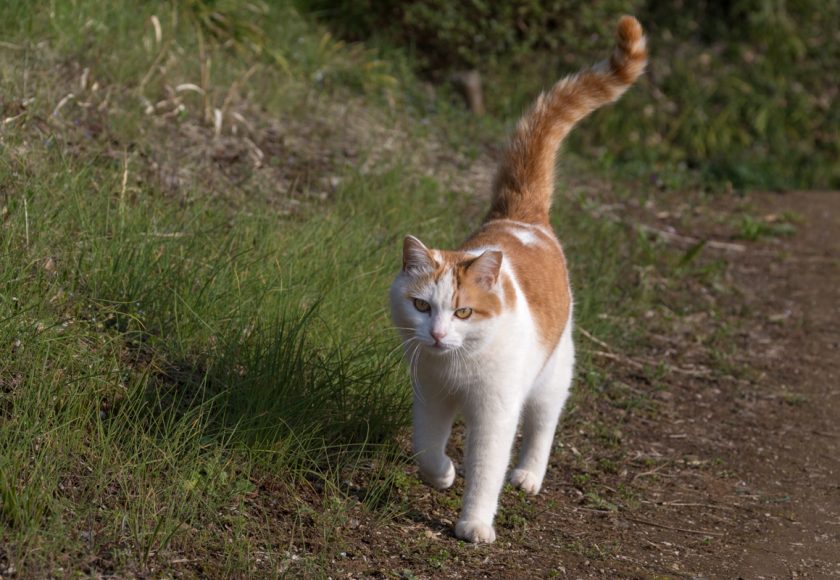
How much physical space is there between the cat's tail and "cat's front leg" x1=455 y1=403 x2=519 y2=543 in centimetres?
114

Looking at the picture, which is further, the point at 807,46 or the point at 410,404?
the point at 807,46

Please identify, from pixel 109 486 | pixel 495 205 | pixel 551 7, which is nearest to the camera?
pixel 109 486

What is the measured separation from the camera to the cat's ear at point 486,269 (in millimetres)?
3350

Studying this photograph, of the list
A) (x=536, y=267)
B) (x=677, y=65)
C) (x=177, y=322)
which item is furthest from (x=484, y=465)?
(x=677, y=65)

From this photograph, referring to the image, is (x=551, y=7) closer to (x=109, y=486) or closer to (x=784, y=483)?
(x=784, y=483)

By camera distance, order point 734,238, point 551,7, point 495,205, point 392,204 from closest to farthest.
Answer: point 495,205 → point 392,204 → point 734,238 → point 551,7

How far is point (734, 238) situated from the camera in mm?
7836

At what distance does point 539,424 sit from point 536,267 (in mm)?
603

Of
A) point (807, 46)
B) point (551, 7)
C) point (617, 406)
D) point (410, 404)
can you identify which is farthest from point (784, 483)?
point (807, 46)

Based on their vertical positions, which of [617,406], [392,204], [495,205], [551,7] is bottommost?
[617,406]

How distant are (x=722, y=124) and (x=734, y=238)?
2.29 m

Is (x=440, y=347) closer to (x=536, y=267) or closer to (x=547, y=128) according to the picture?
(x=536, y=267)

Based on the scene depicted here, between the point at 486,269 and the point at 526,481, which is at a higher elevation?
the point at 486,269

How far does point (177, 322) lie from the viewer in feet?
12.7
